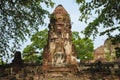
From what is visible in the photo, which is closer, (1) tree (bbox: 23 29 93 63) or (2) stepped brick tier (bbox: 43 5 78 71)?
(2) stepped brick tier (bbox: 43 5 78 71)

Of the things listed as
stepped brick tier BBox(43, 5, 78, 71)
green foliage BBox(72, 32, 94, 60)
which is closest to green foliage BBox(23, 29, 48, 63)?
green foliage BBox(72, 32, 94, 60)

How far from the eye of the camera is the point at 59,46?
2162 centimetres

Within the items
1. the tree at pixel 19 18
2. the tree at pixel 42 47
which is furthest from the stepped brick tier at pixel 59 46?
the tree at pixel 42 47

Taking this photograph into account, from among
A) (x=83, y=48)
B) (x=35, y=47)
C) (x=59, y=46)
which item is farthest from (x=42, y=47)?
(x=59, y=46)

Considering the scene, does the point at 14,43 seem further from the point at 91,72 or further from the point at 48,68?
the point at 91,72

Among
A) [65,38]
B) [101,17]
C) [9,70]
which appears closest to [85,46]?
[65,38]

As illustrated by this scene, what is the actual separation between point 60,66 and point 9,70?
11.9 feet

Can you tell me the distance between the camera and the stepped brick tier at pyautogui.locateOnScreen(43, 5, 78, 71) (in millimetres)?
21203

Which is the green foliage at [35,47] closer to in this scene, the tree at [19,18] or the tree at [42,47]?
the tree at [42,47]

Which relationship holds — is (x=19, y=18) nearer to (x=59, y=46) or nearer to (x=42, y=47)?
(x=59, y=46)

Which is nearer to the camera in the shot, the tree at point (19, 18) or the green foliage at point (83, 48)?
the tree at point (19, 18)

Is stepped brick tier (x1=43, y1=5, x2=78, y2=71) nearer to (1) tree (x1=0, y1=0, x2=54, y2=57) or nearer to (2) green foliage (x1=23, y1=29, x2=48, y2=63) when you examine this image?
(1) tree (x1=0, y1=0, x2=54, y2=57)

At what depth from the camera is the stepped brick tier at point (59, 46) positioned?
2120 centimetres

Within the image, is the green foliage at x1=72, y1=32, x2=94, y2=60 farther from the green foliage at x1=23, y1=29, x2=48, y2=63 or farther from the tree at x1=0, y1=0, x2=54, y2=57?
the tree at x1=0, y1=0, x2=54, y2=57
